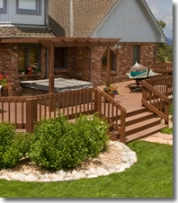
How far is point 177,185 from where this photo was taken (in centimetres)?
790

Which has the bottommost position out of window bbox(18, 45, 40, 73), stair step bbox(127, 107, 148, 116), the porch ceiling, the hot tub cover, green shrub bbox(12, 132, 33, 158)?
green shrub bbox(12, 132, 33, 158)

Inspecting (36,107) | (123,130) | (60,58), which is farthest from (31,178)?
(60,58)

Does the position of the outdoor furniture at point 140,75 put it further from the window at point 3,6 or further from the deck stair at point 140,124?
the window at point 3,6

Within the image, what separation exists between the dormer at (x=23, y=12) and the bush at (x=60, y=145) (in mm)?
7028

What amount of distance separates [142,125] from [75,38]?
3490 millimetres

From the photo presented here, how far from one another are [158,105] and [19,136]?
20.4 feet

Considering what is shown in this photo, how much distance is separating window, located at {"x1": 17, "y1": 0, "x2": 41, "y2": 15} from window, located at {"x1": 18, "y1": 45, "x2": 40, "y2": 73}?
4.24 ft

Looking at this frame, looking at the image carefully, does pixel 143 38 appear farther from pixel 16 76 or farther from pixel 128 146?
pixel 128 146

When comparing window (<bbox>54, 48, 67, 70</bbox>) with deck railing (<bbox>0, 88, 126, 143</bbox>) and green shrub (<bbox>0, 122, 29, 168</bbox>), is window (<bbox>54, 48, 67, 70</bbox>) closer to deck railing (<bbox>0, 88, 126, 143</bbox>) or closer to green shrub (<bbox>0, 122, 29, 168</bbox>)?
deck railing (<bbox>0, 88, 126, 143</bbox>)

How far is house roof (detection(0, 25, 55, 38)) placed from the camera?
48.6ft

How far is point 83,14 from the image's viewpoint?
62.5 ft

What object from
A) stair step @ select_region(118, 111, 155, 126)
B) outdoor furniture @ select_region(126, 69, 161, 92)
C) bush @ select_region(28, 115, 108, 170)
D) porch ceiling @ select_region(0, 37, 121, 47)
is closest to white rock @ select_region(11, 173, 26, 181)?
bush @ select_region(28, 115, 108, 170)

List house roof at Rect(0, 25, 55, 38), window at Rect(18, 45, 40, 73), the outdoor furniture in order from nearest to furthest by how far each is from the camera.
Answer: house roof at Rect(0, 25, 55, 38) → window at Rect(18, 45, 40, 73) → the outdoor furniture

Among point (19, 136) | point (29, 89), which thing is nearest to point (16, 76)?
point (29, 89)
